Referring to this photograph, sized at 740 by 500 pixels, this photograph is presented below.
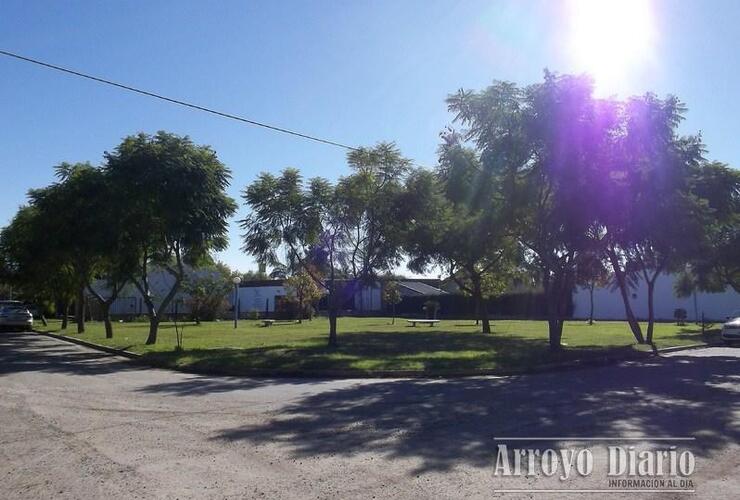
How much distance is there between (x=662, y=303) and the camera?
6181 centimetres

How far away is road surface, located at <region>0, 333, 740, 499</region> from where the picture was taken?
6.46 m

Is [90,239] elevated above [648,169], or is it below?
below

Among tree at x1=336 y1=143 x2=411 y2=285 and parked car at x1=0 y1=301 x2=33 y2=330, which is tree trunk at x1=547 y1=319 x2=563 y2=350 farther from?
parked car at x1=0 y1=301 x2=33 y2=330

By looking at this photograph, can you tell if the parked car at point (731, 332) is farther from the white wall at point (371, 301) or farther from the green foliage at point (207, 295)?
the white wall at point (371, 301)

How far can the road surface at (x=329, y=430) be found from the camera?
6.46 m

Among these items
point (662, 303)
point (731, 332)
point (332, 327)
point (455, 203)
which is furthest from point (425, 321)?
point (662, 303)

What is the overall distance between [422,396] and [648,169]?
11847mm

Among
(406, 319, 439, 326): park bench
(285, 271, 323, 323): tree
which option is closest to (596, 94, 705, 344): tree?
(406, 319, 439, 326): park bench

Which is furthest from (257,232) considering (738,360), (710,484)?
(710,484)

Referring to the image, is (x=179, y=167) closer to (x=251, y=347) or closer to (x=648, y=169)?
(x=251, y=347)

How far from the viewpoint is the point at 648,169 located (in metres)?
20.0

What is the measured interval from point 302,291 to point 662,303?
34116 millimetres

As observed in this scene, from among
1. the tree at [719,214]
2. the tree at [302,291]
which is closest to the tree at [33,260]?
the tree at [302,291]

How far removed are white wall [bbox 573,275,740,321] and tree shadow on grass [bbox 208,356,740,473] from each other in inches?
1829
